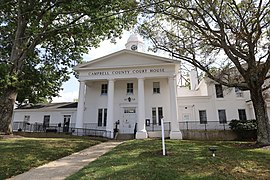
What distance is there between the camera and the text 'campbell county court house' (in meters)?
19.8

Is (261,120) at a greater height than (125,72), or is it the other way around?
(125,72)

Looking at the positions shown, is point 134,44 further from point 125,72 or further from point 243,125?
point 243,125

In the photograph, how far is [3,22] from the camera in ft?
56.3

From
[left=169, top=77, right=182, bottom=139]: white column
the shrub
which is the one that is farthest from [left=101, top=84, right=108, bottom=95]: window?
the shrub

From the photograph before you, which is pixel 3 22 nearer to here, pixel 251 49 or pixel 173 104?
pixel 173 104

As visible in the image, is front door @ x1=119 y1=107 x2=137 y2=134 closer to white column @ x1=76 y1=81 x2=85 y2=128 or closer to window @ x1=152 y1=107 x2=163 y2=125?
window @ x1=152 y1=107 x2=163 y2=125

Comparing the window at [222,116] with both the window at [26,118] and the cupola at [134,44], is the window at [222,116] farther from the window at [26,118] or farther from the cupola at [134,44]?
the window at [26,118]

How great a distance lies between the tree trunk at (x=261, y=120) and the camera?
11.4m

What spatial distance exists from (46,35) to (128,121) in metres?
11.6

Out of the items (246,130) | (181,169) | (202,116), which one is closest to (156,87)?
(202,116)

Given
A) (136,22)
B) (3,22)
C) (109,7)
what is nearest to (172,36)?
(136,22)

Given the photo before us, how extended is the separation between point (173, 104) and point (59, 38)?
12428 millimetres

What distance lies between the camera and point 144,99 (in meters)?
20.7

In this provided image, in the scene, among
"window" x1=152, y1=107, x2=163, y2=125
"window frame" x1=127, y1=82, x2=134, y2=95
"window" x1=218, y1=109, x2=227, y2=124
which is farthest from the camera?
"window frame" x1=127, y1=82, x2=134, y2=95
